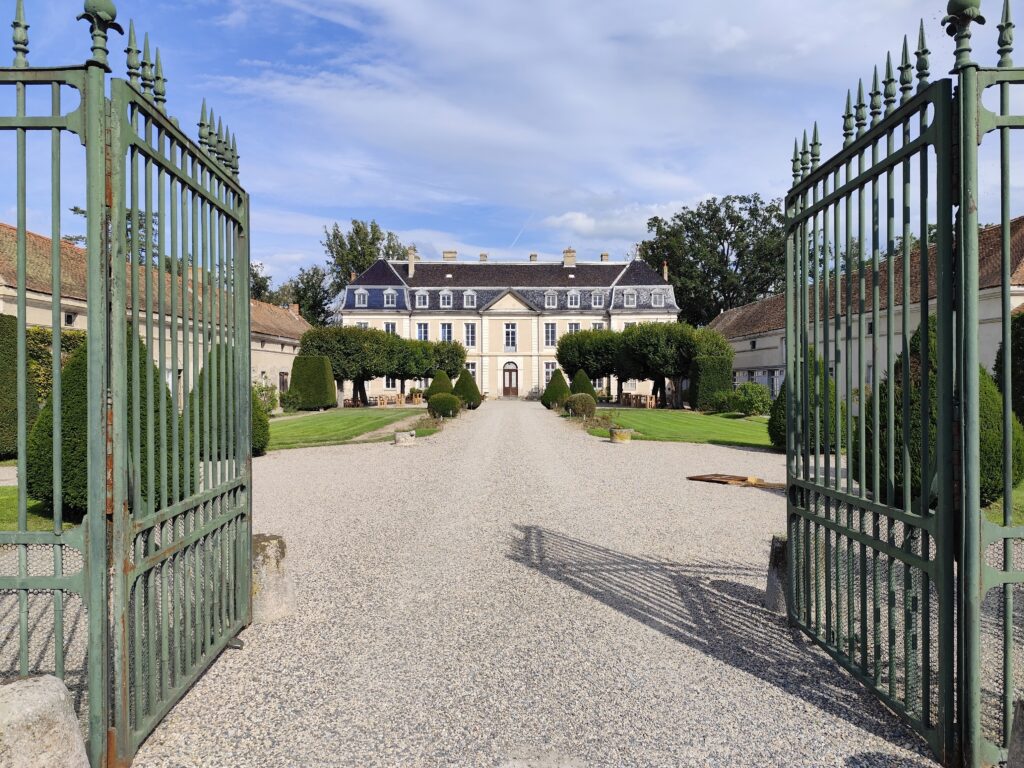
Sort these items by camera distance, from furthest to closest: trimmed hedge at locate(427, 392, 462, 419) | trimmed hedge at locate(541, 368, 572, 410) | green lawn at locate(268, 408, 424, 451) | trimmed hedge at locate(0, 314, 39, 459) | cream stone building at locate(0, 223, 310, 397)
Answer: trimmed hedge at locate(541, 368, 572, 410), trimmed hedge at locate(427, 392, 462, 419), green lawn at locate(268, 408, 424, 451), cream stone building at locate(0, 223, 310, 397), trimmed hedge at locate(0, 314, 39, 459)

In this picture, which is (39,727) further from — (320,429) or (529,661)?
(320,429)

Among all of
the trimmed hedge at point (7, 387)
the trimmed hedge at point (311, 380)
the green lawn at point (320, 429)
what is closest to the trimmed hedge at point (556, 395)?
the green lawn at point (320, 429)

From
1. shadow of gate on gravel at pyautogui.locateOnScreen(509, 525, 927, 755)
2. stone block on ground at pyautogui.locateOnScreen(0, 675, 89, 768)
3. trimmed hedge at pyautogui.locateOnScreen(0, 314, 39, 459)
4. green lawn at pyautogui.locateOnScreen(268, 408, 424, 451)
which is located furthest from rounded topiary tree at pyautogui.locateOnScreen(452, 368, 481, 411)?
stone block on ground at pyautogui.locateOnScreen(0, 675, 89, 768)

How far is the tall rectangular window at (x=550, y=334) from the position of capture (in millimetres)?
47562

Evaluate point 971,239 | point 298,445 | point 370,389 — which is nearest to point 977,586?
point 971,239


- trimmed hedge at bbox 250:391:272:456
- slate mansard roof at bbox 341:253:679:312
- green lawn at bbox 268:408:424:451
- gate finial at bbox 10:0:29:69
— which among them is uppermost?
slate mansard roof at bbox 341:253:679:312

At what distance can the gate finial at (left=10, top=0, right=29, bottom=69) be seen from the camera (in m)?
2.58

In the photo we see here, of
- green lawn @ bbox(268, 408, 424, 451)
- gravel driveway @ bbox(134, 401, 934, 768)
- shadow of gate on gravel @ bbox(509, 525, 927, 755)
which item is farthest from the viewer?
green lawn @ bbox(268, 408, 424, 451)

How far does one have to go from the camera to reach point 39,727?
2.30 m

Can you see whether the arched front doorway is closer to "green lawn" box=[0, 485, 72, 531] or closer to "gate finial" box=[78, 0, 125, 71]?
"green lawn" box=[0, 485, 72, 531]

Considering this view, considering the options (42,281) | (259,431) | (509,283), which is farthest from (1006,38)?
(509,283)

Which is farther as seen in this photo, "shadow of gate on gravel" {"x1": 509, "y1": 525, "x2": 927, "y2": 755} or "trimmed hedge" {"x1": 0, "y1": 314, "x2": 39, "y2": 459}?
"trimmed hedge" {"x1": 0, "y1": 314, "x2": 39, "y2": 459}

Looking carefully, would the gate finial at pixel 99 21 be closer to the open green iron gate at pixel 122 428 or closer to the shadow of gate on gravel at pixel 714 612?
the open green iron gate at pixel 122 428

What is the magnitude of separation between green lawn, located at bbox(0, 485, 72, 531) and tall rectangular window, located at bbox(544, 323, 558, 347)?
39.8 meters
